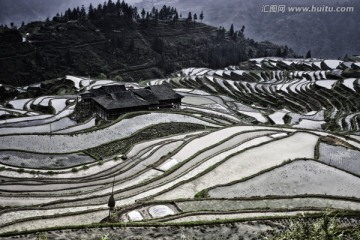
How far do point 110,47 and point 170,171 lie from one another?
79.8 meters

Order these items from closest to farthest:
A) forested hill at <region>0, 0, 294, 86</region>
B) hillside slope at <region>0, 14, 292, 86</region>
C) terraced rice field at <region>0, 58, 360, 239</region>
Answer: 1. terraced rice field at <region>0, 58, 360, 239</region>
2. hillside slope at <region>0, 14, 292, 86</region>
3. forested hill at <region>0, 0, 294, 86</region>

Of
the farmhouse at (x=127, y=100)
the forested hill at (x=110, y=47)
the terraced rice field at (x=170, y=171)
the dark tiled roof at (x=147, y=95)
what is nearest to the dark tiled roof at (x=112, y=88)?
the farmhouse at (x=127, y=100)

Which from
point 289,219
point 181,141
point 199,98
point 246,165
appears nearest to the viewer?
point 289,219

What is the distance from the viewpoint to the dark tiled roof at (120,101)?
3816 cm

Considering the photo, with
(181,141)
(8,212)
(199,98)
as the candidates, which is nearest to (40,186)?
(8,212)

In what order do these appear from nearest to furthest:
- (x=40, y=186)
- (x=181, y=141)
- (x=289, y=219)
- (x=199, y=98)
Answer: (x=289, y=219)
(x=40, y=186)
(x=181, y=141)
(x=199, y=98)

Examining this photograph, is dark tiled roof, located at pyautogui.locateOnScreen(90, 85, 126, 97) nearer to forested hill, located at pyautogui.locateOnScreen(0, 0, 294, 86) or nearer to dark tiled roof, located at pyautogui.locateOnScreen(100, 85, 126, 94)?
dark tiled roof, located at pyautogui.locateOnScreen(100, 85, 126, 94)

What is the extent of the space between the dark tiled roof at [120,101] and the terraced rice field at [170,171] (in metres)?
2.14

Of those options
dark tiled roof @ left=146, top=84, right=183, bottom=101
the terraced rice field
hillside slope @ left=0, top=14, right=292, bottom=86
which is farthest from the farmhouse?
hillside slope @ left=0, top=14, right=292, bottom=86

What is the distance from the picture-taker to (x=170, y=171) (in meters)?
23.4

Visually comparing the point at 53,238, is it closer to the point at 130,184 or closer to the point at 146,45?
the point at 130,184

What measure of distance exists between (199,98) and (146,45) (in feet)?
179

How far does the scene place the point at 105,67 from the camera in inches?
3573

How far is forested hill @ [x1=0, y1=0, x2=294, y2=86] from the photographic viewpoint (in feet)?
273
